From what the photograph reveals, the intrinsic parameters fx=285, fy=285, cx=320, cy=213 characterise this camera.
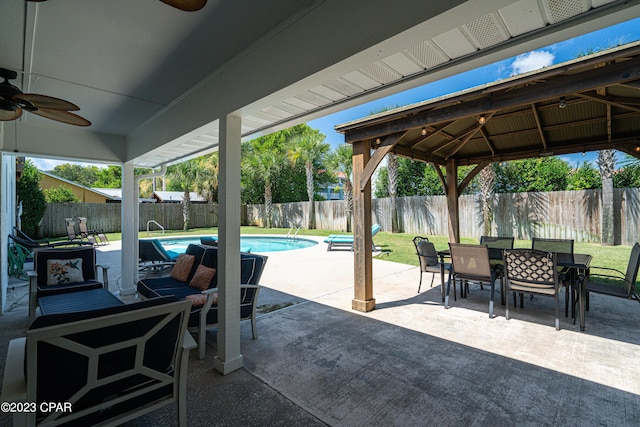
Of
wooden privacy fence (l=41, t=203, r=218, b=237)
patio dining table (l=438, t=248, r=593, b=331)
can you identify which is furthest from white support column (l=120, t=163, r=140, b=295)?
patio dining table (l=438, t=248, r=593, b=331)

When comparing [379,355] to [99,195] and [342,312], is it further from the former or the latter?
[99,195]

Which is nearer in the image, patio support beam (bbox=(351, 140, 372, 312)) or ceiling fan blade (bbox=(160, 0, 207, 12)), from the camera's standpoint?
ceiling fan blade (bbox=(160, 0, 207, 12))

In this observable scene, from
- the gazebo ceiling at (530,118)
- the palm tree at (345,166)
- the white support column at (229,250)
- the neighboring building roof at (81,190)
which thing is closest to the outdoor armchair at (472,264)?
the gazebo ceiling at (530,118)

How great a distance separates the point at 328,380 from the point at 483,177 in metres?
11.4

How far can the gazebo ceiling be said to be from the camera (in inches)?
115

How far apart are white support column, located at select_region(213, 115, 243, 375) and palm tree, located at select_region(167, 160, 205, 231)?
17.0 meters

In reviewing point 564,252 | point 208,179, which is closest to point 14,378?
point 564,252

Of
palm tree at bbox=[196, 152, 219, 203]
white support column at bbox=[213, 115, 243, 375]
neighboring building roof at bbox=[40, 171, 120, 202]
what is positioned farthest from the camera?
neighboring building roof at bbox=[40, 171, 120, 202]

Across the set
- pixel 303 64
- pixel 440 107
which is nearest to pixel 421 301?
pixel 440 107

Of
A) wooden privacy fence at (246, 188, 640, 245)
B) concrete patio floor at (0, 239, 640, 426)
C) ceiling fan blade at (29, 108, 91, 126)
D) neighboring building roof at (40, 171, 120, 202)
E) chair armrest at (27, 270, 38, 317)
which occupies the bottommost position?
concrete patio floor at (0, 239, 640, 426)

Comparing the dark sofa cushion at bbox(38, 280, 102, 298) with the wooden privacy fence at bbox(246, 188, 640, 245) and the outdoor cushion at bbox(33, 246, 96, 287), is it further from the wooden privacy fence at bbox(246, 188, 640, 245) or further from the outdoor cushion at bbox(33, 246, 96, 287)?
the wooden privacy fence at bbox(246, 188, 640, 245)

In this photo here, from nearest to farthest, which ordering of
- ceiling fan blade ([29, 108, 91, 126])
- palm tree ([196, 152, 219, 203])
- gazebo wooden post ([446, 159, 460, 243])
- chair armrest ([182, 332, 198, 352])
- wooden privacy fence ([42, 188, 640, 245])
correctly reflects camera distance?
chair armrest ([182, 332, 198, 352]) < ceiling fan blade ([29, 108, 91, 126]) < gazebo wooden post ([446, 159, 460, 243]) < wooden privacy fence ([42, 188, 640, 245]) < palm tree ([196, 152, 219, 203])

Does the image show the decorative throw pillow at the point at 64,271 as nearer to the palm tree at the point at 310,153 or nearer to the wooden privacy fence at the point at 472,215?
the wooden privacy fence at the point at 472,215

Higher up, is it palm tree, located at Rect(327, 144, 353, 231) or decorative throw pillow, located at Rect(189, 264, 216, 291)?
palm tree, located at Rect(327, 144, 353, 231)
